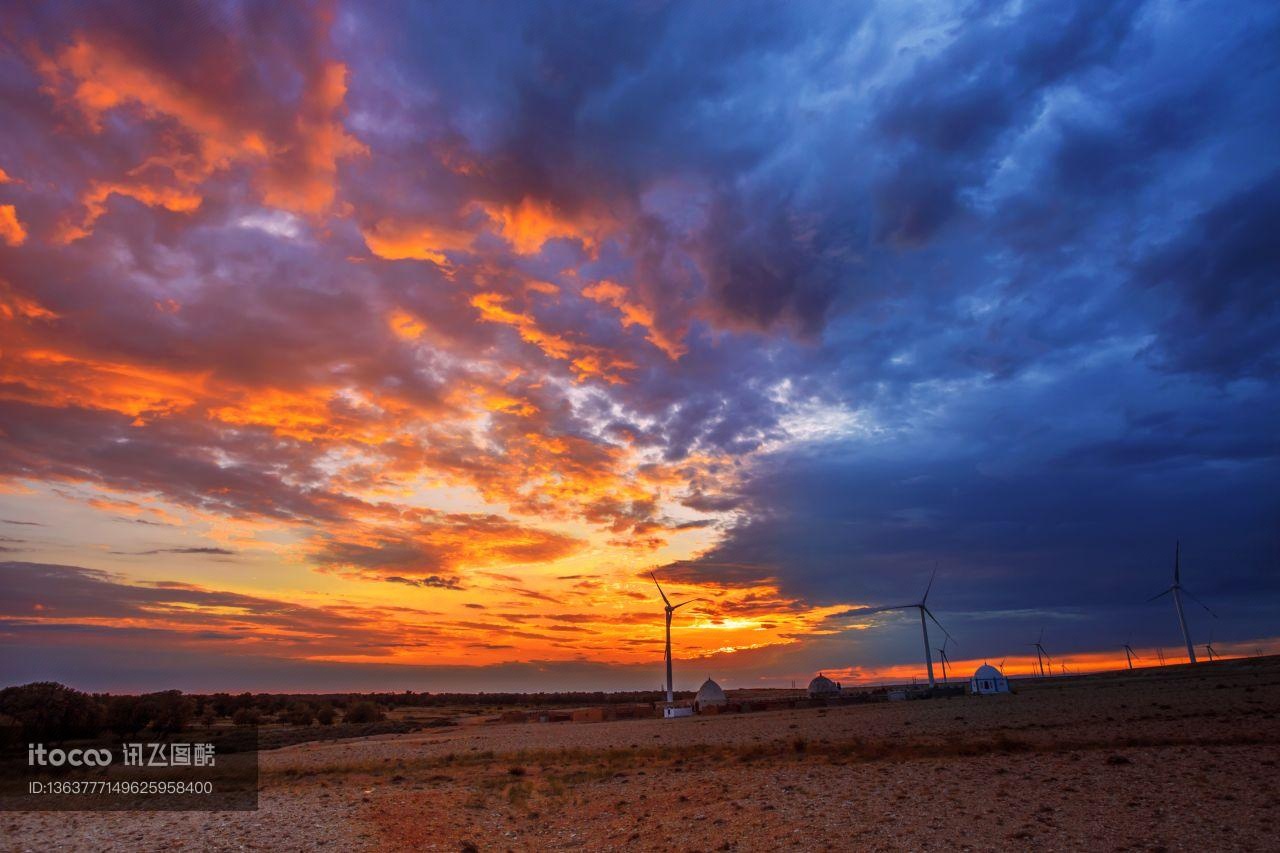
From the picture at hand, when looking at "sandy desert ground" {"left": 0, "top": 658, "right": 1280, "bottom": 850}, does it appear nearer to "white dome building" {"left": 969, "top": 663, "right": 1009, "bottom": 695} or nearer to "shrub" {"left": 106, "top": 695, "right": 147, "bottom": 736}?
"shrub" {"left": 106, "top": 695, "right": 147, "bottom": 736}

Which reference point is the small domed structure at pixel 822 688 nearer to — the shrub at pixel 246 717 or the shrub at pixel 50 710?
the shrub at pixel 246 717

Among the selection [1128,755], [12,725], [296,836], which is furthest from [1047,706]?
[12,725]

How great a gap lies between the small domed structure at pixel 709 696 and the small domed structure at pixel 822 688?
704 inches

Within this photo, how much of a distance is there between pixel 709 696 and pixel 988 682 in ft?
145

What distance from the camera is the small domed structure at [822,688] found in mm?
125181

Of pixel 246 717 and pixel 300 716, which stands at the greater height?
pixel 246 717

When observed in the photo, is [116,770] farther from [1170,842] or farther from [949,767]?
[1170,842]

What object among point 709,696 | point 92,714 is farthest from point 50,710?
point 709,696

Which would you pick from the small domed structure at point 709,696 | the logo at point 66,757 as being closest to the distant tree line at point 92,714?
the logo at point 66,757

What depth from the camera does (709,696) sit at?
383ft

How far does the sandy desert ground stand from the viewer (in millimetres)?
19906

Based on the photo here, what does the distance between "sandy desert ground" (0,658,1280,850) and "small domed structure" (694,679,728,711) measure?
73.0 meters

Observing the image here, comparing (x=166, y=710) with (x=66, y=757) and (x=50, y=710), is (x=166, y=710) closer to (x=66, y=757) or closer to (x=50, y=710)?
(x=50, y=710)

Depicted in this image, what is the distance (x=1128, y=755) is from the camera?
96.7 ft
